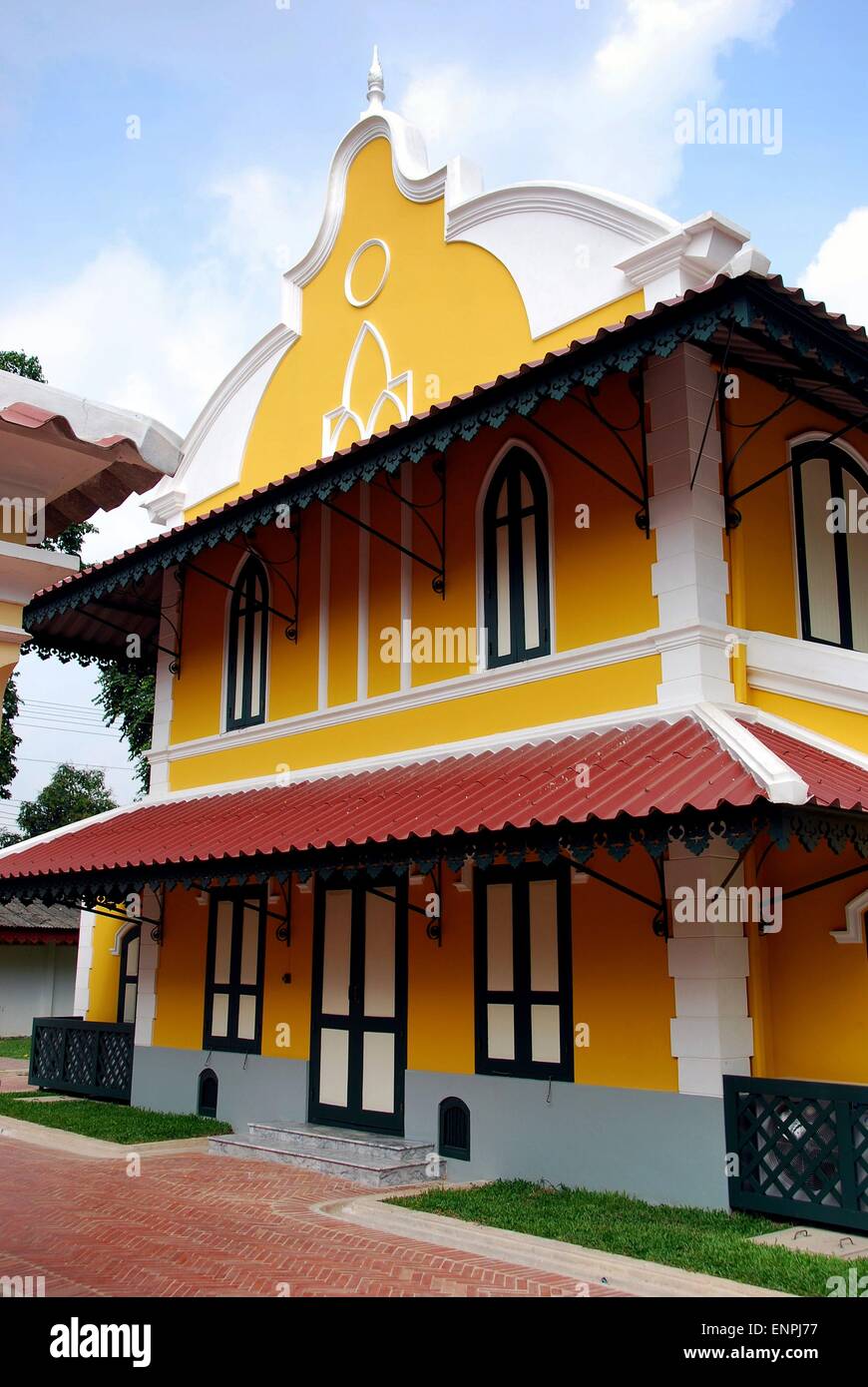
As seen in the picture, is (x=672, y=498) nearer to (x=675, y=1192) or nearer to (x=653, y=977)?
(x=653, y=977)

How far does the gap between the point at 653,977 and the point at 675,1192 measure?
60.1 inches

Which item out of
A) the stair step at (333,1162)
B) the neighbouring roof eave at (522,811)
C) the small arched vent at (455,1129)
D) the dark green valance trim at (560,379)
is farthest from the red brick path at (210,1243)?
the dark green valance trim at (560,379)

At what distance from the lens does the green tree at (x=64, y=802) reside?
5203 cm

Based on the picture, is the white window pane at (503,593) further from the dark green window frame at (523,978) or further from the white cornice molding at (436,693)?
the dark green window frame at (523,978)

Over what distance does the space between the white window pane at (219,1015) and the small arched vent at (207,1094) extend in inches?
A: 18.2

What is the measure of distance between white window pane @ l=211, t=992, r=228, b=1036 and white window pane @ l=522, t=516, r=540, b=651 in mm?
5908

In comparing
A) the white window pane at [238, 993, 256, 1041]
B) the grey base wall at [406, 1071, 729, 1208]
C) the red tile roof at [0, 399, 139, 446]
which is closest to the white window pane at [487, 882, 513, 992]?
the grey base wall at [406, 1071, 729, 1208]

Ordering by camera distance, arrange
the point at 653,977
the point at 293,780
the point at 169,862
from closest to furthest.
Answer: the point at 653,977, the point at 169,862, the point at 293,780

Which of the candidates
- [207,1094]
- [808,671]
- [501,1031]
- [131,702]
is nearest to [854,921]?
[808,671]

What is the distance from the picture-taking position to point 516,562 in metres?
11.5

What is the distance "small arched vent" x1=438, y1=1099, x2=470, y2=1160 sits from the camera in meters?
10.7
